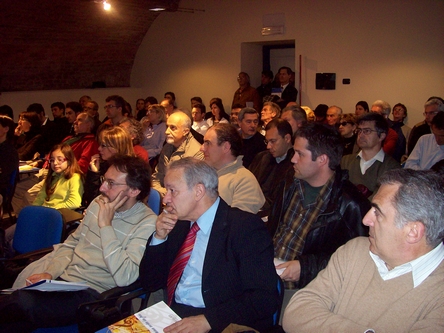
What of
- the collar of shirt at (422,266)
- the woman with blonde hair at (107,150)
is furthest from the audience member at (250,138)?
the collar of shirt at (422,266)

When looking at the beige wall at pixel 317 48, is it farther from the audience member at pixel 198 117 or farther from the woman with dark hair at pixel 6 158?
the woman with dark hair at pixel 6 158

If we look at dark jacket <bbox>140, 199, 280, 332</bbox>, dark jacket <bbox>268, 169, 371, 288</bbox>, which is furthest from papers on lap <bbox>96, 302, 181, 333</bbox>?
dark jacket <bbox>268, 169, 371, 288</bbox>

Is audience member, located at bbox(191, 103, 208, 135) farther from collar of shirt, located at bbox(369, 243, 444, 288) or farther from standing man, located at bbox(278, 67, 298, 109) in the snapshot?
collar of shirt, located at bbox(369, 243, 444, 288)

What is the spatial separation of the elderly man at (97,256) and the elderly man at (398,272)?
1.04 metres

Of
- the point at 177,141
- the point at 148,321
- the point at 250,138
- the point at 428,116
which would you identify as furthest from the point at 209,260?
the point at 428,116

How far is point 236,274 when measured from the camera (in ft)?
6.67

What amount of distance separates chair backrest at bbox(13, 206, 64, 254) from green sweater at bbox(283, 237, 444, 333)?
1831 mm

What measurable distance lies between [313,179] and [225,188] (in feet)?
2.71

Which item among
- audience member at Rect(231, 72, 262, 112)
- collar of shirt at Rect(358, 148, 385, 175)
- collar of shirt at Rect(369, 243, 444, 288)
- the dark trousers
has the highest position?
audience member at Rect(231, 72, 262, 112)

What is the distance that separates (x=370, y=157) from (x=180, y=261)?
6.65ft

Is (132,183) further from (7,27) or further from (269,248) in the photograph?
(7,27)

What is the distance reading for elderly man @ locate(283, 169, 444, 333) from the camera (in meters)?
1.53

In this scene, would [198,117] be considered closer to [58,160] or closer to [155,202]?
[58,160]

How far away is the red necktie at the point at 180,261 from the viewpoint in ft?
7.00
